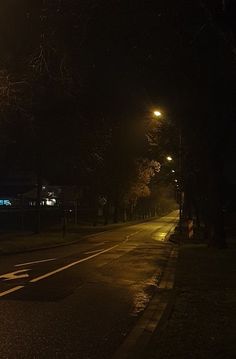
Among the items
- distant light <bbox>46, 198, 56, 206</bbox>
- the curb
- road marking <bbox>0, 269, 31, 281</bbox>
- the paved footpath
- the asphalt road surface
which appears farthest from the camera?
distant light <bbox>46, 198, 56, 206</bbox>

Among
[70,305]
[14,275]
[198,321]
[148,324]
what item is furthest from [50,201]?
[198,321]

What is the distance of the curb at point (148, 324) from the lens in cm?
742

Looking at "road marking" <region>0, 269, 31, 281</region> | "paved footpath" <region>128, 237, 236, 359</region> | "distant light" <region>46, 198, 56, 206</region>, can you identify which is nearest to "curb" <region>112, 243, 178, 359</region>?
"paved footpath" <region>128, 237, 236, 359</region>

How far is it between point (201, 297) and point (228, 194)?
48.2 metres

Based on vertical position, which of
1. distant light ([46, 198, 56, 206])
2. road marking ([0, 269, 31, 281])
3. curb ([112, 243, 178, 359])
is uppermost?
distant light ([46, 198, 56, 206])

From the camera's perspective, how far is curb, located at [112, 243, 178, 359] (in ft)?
24.3

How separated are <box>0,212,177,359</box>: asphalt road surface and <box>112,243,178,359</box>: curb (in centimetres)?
16

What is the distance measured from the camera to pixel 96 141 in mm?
36031

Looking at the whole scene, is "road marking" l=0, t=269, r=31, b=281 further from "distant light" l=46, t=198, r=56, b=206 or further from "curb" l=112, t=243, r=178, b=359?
"distant light" l=46, t=198, r=56, b=206

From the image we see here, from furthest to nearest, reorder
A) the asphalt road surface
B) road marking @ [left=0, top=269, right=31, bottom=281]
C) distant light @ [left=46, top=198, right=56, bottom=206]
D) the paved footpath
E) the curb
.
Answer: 1. distant light @ [left=46, top=198, right=56, bottom=206]
2. road marking @ [left=0, top=269, right=31, bottom=281]
3. the asphalt road surface
4. the curb
5. the paved footpath

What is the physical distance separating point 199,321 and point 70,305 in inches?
122

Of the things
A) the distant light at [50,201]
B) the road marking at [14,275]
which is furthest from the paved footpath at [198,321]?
the distant light at [50,201]

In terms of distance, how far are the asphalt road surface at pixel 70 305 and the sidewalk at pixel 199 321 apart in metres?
0.65

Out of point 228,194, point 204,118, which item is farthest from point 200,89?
point 228,194
